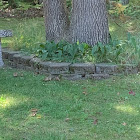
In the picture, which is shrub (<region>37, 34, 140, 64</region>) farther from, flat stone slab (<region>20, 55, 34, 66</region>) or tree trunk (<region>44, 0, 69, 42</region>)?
tree trunk (<region>44, 0, 69, 42</region>)

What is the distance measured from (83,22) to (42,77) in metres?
1.38

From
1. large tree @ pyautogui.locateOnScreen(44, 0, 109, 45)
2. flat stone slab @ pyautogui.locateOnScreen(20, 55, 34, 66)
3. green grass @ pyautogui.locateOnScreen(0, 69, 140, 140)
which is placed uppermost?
large tree @ pyautogui.locateOnScreen(44, 0, 109, 45)

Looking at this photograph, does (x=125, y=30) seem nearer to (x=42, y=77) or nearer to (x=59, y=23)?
(x=59, y=23)

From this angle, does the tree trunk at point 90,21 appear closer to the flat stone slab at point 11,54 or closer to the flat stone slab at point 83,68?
the flat stone slab at point 83,68

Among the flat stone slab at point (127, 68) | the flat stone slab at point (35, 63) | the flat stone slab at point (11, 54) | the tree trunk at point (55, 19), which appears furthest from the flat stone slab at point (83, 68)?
the flat stone slab at point (11, 54)

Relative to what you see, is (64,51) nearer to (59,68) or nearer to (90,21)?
(59,68)

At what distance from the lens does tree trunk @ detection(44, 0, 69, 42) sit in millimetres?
7262

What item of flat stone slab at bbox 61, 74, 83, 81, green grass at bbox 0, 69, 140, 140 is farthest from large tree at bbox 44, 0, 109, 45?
green grass at bbox 0, 69, 140, 140

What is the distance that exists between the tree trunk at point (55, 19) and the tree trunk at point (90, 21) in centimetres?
67

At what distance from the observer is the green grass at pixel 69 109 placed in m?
3.85

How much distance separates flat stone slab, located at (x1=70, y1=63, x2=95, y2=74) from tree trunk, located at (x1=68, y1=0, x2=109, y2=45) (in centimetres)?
78

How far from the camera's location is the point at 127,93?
522cm

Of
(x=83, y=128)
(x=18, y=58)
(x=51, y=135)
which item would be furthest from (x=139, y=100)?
(x=18, y=58)

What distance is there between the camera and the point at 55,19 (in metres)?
7.30
